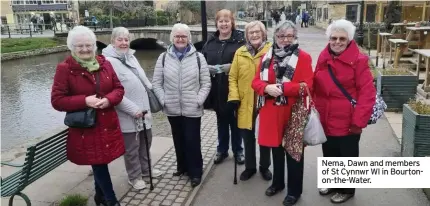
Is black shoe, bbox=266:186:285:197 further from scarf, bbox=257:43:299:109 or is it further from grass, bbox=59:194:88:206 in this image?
grass, bbox=59:194:88:206

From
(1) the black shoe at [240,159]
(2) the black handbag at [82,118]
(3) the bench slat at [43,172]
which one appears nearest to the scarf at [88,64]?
(2) the black handbag at [82,118]

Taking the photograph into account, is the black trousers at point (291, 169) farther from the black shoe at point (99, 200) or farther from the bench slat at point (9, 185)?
the bench slat at point (9, 185)

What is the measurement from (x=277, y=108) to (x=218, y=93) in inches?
41.3

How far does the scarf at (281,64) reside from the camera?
364cm

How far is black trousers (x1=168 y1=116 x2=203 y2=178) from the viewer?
4.42 metres

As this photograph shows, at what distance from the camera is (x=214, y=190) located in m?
4.41

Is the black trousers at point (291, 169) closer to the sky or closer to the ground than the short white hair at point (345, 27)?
closer to the ground

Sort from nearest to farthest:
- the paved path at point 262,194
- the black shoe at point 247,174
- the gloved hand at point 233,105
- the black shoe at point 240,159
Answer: the paved path at point 262,194, the gloved hand at point 233,105, the black shoe at point 247,174, the black shoe at point 240,159

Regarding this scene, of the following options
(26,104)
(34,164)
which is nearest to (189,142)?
(34,164)

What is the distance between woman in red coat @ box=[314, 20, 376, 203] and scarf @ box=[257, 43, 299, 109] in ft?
0.95

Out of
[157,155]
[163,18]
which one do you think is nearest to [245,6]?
[163,18]

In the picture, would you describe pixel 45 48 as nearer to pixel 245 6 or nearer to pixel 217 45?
pixel 217 45

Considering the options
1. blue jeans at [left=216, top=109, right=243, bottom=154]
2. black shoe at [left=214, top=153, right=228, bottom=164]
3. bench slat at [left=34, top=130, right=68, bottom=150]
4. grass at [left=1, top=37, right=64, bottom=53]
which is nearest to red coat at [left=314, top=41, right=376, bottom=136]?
blue jeans at [left=216, top=109, right=243, bottom=154]

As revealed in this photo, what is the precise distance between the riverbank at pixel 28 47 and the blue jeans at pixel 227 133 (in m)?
24.0
